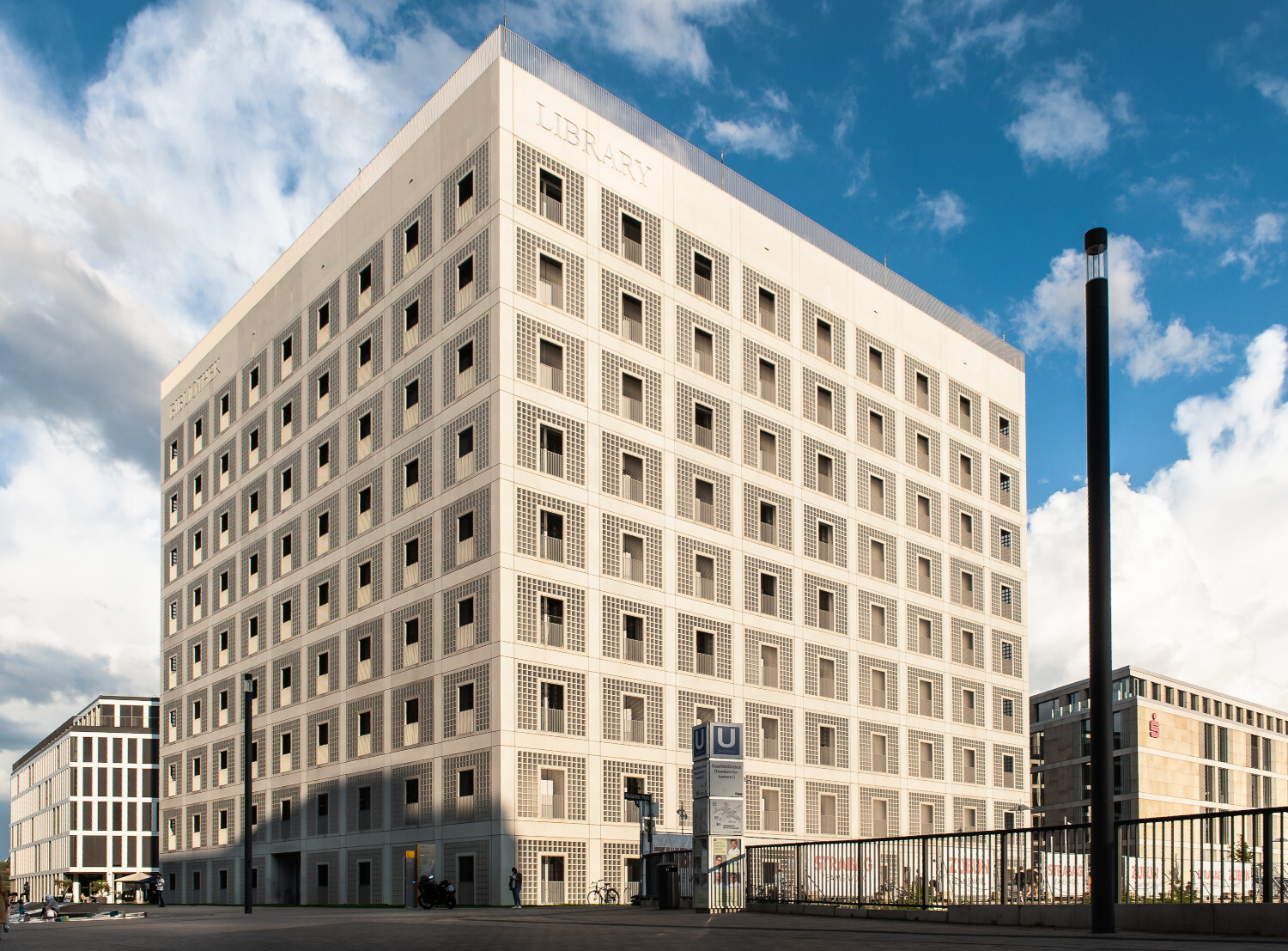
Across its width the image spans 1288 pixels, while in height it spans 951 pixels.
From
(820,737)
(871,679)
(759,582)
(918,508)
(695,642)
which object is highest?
(918,508)

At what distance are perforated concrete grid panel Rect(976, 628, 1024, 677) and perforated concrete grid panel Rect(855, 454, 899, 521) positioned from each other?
36.4ft

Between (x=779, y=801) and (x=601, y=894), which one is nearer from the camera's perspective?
(x=601, y=894)

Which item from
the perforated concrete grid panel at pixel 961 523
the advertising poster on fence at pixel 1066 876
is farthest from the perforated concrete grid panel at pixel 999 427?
the advertising poster on fence at pixel 1066 876

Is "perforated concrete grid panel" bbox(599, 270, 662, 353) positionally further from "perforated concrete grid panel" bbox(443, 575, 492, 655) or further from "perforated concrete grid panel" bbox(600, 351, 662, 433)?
"perforated concrete grid panel" bbox(443, 575, 492, 655)

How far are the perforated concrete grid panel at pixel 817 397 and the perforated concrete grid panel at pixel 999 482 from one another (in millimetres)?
13878

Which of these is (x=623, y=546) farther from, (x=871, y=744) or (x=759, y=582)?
(x=871, y=744)

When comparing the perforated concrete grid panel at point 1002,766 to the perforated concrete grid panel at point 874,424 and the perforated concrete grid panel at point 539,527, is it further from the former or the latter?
the perforated concrete grid panel at point 539,527

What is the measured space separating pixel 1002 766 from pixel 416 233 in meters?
39.6

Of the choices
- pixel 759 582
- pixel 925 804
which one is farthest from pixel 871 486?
pixel 925 804

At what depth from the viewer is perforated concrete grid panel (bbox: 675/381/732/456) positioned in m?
52.1

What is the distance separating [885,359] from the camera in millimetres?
63875

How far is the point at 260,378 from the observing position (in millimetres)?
65188

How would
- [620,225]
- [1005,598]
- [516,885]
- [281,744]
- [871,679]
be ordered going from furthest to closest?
1. [1005,598]
2. [871,679]
3. [281,744]
4. [620,225]
5. [516,885]

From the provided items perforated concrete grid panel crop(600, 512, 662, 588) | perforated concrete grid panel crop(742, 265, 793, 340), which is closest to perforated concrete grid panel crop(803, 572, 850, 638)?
perforated concrete grid panel crop(600, 512, 662, 588)
